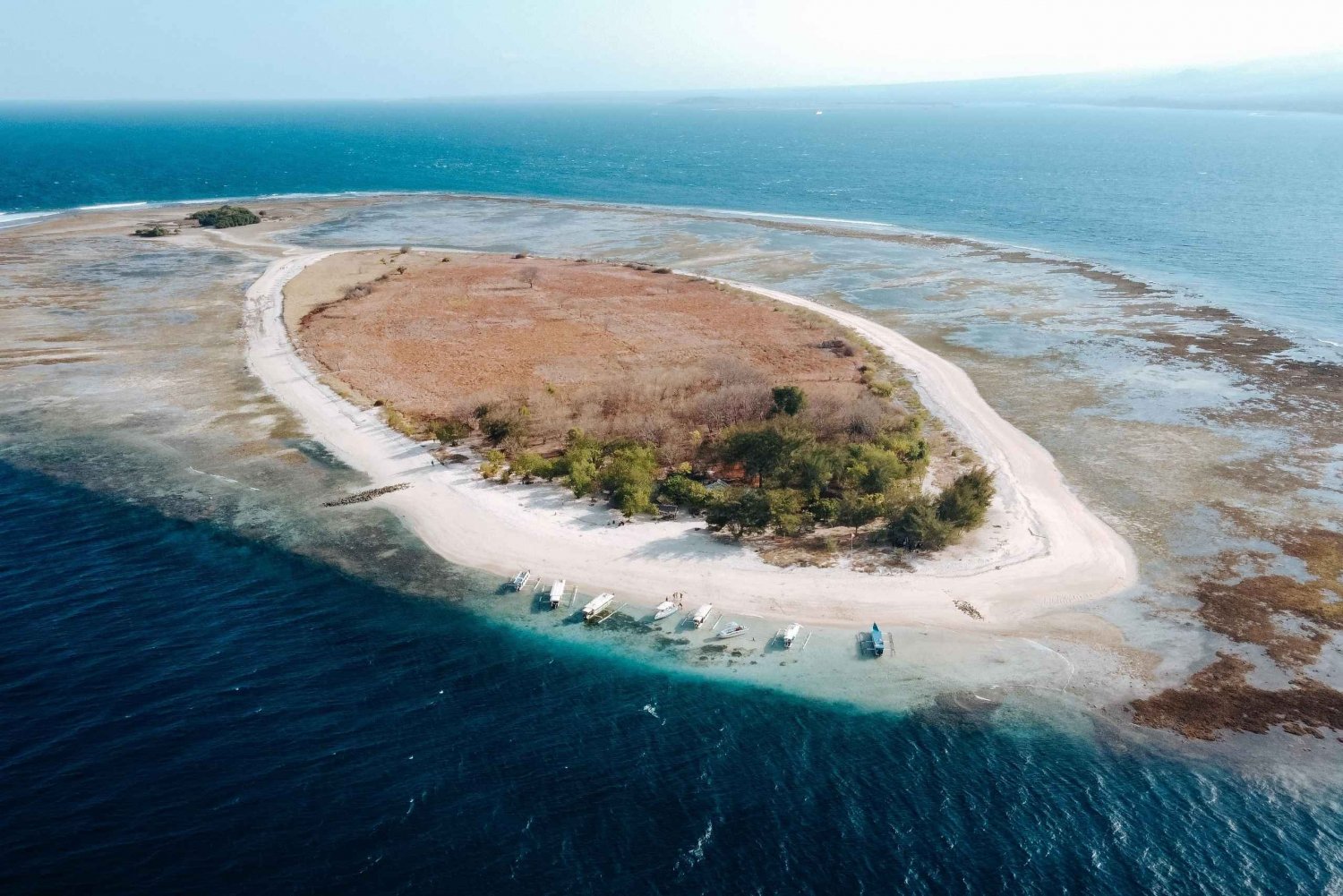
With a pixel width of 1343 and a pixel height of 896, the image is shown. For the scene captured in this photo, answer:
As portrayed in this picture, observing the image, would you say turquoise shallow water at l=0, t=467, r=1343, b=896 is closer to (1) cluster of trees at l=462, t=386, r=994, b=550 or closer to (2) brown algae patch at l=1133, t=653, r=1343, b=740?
(2) brown algae patch at l=1133, t=653, r=1343, b=740

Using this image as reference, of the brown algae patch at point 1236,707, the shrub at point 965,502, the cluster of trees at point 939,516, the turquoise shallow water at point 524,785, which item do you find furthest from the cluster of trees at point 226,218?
the brown algae patch at point 1236,707

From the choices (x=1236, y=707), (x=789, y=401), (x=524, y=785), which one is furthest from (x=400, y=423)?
(x=1236, y=707)

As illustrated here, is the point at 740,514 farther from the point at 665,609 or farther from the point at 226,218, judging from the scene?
the point at 226,218

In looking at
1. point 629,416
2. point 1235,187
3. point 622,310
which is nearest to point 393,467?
point 629,416

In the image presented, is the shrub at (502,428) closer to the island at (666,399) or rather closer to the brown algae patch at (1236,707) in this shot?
the island at (666,399)

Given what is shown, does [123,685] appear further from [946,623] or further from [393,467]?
[946,623]

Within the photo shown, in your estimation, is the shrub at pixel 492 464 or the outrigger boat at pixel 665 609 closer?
the outrigger boat at pixel 665 609
